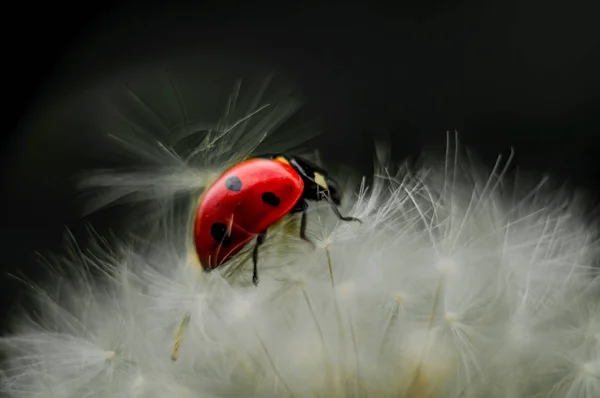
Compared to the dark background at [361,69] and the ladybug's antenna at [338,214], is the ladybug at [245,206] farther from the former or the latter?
the dark background at [361,69]

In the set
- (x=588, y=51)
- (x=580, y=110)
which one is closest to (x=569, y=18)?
(x=588, y=51)

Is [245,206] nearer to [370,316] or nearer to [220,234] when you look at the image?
[220,234]

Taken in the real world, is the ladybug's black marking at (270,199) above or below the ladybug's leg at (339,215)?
below

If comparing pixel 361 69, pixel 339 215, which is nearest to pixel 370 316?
pixel 339 215

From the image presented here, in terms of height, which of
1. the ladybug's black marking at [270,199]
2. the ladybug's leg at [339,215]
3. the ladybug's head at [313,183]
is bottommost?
the ladybug's black marking at [270,199]

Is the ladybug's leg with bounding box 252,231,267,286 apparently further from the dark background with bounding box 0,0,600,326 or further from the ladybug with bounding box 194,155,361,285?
the dark background with bounding box 0,0,600,326

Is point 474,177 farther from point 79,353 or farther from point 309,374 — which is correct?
point 79,353

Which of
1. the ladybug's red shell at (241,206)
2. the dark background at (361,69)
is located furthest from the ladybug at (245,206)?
the dark background at (361,69)

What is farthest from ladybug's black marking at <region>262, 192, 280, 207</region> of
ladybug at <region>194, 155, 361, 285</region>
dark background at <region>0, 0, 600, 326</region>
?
dark background at <region>0, 0, 600, 326</region>
